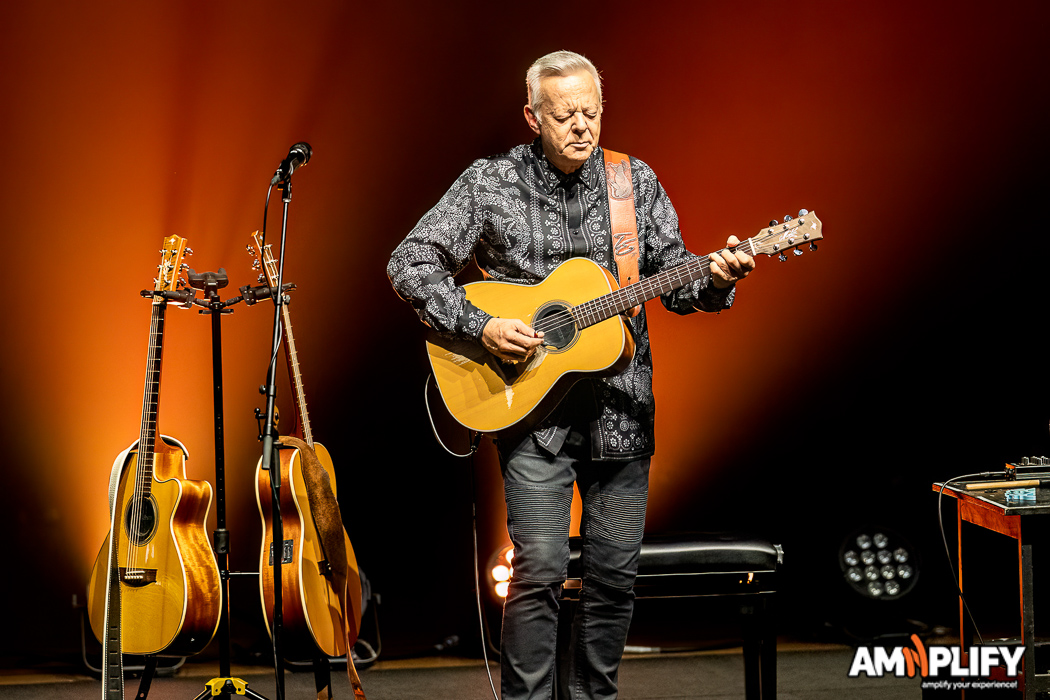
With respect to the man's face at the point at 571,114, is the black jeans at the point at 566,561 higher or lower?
lower

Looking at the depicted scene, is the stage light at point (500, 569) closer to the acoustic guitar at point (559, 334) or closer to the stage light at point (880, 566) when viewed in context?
the acoustic guitar at point (559, 334)

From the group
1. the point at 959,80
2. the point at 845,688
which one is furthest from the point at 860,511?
the point at 959,80

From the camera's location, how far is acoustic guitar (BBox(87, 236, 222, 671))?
285cm

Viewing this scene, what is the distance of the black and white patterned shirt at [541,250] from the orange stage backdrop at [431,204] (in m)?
1.32

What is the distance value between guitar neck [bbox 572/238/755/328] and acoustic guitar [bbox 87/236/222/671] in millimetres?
1290

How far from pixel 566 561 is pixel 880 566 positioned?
76.4 inches

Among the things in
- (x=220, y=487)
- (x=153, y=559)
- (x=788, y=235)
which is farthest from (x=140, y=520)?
(x=788, y=235)

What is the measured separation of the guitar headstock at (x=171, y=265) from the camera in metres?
2.96

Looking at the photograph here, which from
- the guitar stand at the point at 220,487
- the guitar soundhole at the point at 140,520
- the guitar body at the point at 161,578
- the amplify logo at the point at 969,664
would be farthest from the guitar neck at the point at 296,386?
the amplify logo at the point at 969,664

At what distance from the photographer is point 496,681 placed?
346 centimetres

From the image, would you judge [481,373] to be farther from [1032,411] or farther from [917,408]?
[1032,411]

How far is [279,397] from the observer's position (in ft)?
12.1

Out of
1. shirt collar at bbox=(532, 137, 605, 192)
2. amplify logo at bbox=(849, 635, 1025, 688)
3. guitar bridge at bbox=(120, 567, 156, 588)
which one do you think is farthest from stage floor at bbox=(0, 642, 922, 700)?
shirt collar at bbox=(532, 137, 605, 192)

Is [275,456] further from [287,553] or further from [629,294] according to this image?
[629,294]
